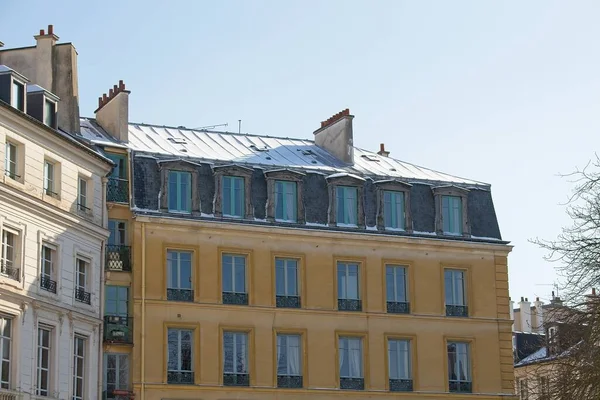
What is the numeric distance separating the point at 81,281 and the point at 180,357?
493cm

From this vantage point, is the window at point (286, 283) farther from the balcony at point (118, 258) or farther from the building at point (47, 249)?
the building at point (47, 249)

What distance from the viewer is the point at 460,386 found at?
4850 cm

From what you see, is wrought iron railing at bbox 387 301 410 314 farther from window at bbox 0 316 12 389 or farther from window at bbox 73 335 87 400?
window at bbox 0 316 12 389

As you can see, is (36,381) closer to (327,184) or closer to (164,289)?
(164,289)

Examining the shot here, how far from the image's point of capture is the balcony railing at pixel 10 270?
37219 mm

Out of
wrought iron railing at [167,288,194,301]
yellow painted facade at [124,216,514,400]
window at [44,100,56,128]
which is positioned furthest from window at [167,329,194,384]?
window at [44,100,56,128]

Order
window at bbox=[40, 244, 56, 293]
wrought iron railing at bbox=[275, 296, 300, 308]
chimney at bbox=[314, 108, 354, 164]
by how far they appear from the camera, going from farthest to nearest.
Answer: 1. chimney at bbox=[314, 108, 354, 164]
2. wrought iron railing at bbox=[275, 296, 300, 308]
3. window at bbox=[40, 244, 56, 293]

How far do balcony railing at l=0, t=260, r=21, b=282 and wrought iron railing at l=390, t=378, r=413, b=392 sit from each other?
15.5 metres

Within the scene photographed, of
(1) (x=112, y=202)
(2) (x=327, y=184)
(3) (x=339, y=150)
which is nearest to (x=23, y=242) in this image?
(1) (x=112, y=202)

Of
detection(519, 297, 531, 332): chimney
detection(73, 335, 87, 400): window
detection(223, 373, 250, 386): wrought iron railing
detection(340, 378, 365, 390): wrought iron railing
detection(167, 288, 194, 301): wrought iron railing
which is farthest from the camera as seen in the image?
detection(519, 297, 531, 332): chimney

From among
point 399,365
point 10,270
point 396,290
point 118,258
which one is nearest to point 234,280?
point 118,258

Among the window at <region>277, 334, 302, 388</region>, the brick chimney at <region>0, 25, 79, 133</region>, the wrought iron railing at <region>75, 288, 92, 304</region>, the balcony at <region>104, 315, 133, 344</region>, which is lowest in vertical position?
the window at <region>277, 334, 302, 388</region>

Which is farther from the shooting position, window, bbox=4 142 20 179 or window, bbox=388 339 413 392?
window, bbox=388 339 413 392

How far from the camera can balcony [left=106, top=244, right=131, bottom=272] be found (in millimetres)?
44031
